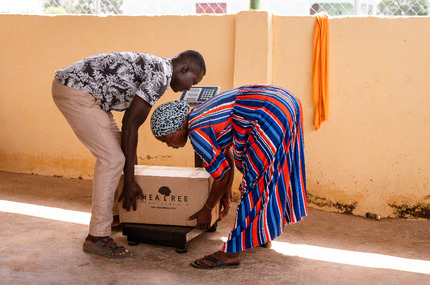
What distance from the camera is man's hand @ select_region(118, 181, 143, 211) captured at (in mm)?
3097

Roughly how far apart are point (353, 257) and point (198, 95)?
1646 mm

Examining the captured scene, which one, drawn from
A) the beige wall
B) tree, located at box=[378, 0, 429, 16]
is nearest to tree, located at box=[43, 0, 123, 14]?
the beige wall

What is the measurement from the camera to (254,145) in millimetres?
2770

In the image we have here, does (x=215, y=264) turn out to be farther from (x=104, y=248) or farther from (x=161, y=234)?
(x=104, y=248)

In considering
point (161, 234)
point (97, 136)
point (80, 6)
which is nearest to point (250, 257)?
point (161, 234)

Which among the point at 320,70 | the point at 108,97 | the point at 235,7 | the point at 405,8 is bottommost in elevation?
the point at 108,97

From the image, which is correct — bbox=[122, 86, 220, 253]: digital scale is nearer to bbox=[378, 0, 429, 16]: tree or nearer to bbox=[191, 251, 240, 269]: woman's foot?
bbox=[191, 251, 240, 269]: woman's foot

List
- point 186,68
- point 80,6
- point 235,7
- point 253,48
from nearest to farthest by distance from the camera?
1. point 186,68
2. point 253,48
3. point 235,7
4. point 80,6

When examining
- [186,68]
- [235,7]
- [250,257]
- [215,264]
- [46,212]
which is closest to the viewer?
[215,264]

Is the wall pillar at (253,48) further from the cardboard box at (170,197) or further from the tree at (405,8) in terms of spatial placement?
the cardboard box at (170,197)

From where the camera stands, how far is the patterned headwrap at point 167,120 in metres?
2.75

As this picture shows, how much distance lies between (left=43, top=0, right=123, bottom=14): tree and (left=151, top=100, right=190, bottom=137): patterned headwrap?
2892 mm

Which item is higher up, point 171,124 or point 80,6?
point 80,6

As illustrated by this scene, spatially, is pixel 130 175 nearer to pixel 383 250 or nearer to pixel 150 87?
pixel 150 87
